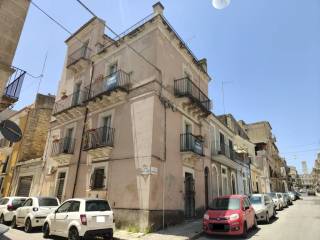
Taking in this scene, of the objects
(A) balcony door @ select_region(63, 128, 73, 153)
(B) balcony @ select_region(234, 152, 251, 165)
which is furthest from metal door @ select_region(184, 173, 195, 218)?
(B) balcony @ select_region(234, 152, 251, 165)

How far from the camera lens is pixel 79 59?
672 inches

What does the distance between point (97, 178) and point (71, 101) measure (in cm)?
653

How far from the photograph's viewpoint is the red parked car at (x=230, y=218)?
28.7 feet

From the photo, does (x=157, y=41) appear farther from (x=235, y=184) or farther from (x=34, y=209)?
(x=235, y=184)

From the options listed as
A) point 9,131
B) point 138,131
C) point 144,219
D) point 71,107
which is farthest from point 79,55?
point 144,219

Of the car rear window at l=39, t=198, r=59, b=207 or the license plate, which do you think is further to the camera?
the car rear window at l=39, t=198, r=59, b=207

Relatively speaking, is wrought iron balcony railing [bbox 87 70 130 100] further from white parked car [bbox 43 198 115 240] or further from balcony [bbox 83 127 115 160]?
white parked car [bbox 43 198 115 240]

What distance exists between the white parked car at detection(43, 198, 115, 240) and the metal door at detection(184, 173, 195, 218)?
239 inches

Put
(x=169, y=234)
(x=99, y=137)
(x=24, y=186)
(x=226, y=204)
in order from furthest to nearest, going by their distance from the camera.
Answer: (x=24, y=186)
(x=99, y=137)
(x=226, y=204)
(x=169, y=234)

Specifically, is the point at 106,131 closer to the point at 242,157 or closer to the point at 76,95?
the point at 76,95

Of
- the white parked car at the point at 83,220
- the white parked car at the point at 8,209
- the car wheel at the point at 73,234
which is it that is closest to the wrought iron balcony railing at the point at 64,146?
the white parked car at the point at 8,209

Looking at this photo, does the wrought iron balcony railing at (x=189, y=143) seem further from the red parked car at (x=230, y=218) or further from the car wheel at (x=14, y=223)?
the car wheel at (x=14, y=223)

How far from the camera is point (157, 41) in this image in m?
13.3

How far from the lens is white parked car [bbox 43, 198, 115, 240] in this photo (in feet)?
25.2
